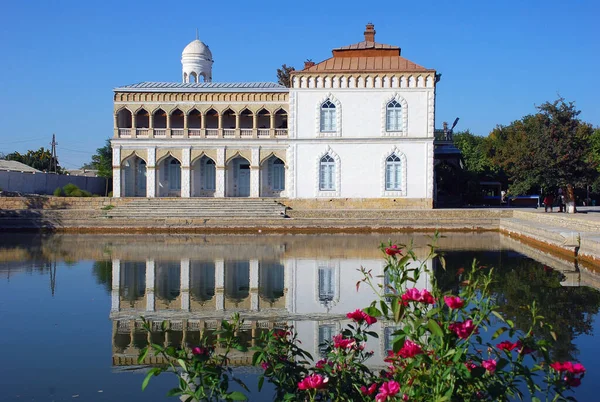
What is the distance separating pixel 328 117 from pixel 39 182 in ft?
52.0

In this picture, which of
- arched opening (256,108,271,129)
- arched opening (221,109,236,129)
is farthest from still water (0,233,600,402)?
arched opening (221,109,236,129)

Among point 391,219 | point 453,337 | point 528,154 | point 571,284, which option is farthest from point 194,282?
point 528,154

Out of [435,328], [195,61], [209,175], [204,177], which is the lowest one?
[435,328]

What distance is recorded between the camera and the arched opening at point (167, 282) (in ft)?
35.9

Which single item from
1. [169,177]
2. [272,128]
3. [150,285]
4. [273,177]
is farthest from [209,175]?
[150,285]

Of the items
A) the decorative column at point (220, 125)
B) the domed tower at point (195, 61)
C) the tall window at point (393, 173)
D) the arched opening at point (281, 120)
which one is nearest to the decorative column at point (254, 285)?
the tall window at point (393, 173)

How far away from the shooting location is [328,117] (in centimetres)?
2823

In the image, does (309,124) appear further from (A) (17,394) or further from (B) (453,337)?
(B) (453,337)

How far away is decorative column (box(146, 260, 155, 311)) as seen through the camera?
34.4 ft

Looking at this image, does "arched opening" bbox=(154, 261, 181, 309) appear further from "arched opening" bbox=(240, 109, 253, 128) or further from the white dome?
the white dome

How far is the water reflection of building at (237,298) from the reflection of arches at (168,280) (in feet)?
0.06

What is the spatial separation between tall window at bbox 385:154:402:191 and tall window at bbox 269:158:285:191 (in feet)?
17.8

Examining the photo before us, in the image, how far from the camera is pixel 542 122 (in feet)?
82.8

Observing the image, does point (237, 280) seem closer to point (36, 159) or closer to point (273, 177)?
point (273, 177)
